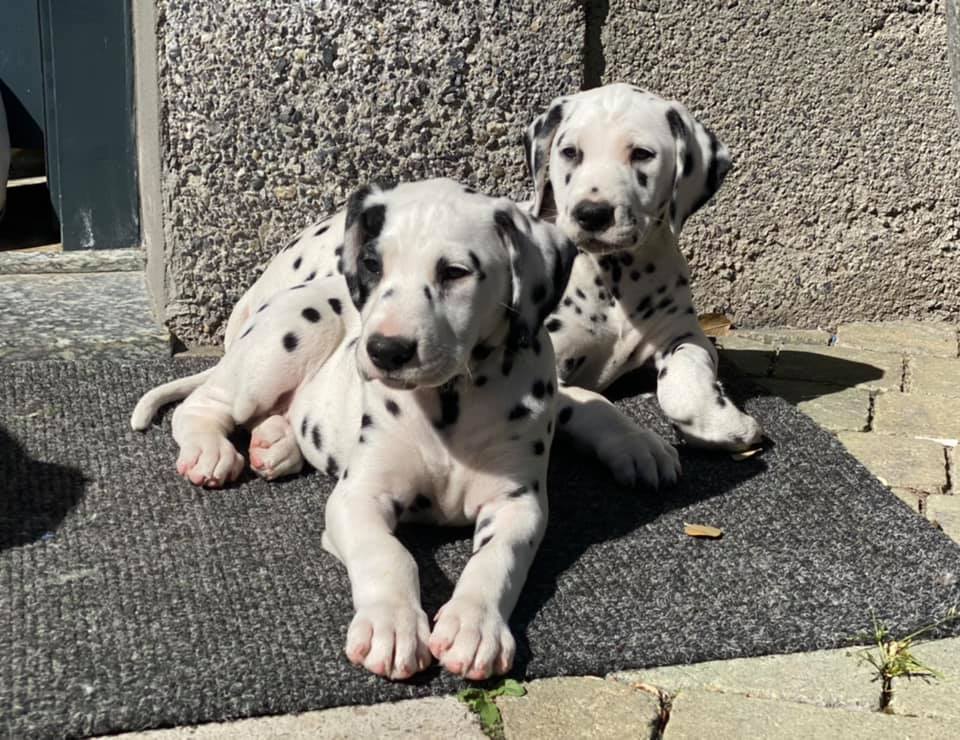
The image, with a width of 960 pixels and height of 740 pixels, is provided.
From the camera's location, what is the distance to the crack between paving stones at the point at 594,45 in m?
5.84

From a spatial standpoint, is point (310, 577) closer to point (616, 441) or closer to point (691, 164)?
point (616, 441)

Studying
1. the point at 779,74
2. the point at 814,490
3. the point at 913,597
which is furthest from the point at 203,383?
the point at 779,74

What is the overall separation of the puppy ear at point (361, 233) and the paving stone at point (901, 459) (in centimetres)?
214

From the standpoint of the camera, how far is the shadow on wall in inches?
150

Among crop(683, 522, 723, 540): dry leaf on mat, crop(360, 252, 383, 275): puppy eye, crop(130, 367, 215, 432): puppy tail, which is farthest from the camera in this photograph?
crop(130, 367, 215, 432): puppy tail

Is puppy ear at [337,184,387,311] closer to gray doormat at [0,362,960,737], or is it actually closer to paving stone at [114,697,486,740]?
gray doormat at [0,362,960,737]

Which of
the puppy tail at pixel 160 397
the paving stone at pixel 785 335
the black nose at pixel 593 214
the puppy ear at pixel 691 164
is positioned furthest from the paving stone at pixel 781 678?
the paving stone at pixel 785 335

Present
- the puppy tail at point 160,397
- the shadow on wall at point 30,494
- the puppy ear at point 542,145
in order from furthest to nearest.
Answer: the puppy ear at point 542,145
the puppy tail at point 160,397
the shadow on wall at point 30,494

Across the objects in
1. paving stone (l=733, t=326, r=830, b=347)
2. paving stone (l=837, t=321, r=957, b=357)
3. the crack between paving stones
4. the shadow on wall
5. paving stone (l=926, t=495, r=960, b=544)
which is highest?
the crack between paving stones

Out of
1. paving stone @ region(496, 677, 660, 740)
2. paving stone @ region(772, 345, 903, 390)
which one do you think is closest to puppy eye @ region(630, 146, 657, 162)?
paving stone @ region(772, 345, 903, 390)

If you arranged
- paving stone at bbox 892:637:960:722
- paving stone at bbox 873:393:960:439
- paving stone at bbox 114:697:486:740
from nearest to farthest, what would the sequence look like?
paving stone at bbox 114:697:486:740, paving stone at bbox 892:637:960:722, paving stone at bbox 873:393:960:439

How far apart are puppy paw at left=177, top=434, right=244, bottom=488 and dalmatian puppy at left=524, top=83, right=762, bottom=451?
1228 millimetres

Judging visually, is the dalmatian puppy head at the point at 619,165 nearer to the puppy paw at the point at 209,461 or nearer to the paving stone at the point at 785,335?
the puppy paw at the point at 209,461

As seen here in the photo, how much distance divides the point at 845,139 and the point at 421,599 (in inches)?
151
